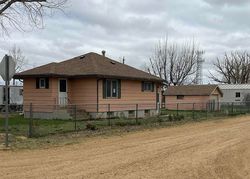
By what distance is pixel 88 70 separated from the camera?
30328 millimetres

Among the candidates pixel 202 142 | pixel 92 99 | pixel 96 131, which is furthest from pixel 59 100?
pixel 202 142

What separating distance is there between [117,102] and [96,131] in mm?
11169

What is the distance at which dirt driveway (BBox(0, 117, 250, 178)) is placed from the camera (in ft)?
32.9

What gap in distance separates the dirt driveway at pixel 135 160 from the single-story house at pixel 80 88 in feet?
41.6

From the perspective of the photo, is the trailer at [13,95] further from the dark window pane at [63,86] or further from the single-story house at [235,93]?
the single-story house at [235,93]

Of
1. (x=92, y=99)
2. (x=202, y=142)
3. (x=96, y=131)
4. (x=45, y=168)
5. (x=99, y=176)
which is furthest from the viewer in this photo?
(x=92, y=99)

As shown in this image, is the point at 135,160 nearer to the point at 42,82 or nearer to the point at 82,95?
the point at 82,95

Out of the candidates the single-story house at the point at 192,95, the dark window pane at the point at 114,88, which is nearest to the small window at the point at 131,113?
the dark window pane at the point at 114,88

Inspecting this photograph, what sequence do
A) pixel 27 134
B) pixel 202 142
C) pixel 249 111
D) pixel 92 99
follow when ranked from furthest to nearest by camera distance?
1. pixel 249 111
2. pixel 92 99
3. pixel 27 134
4. pixel 202 142

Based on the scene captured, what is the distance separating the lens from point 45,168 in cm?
1053

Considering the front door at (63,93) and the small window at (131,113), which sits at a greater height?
the front door at (63,93)

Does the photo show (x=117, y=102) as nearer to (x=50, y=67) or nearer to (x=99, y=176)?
(x=50, y=67)

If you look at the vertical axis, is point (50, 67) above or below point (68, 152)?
above

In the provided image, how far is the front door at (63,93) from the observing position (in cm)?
2988
